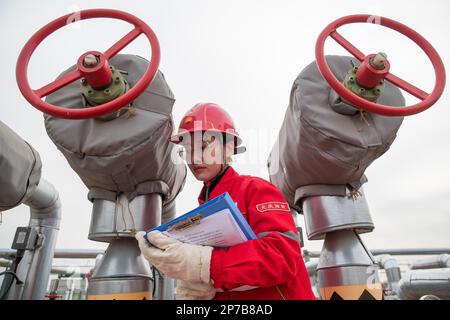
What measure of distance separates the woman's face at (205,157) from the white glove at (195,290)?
356 mm

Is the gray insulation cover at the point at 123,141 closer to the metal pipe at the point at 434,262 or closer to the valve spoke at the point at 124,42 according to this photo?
the valve spoke at the point at 124,42

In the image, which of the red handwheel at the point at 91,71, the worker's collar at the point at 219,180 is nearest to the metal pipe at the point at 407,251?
the worker's collar at the point at 219,180

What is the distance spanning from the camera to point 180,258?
699 millimetres

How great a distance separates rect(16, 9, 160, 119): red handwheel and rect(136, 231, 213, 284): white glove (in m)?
0.42

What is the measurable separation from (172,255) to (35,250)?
1.19m

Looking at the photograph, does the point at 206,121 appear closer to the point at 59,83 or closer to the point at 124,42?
the point at 124,42

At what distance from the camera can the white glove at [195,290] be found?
721 mm

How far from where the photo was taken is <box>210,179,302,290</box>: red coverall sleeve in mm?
673

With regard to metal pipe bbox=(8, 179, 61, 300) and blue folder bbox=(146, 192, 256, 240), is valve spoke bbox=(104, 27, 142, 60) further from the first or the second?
metal pipe bbox=(8, 179, 61, 300)

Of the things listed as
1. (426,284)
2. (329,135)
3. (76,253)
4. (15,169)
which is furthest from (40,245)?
(426,284)

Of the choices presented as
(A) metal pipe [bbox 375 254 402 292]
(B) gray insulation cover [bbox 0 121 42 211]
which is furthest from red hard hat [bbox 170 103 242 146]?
(A) metal pipe [bbox 375 254 402 292]

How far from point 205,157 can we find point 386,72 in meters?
0.65
